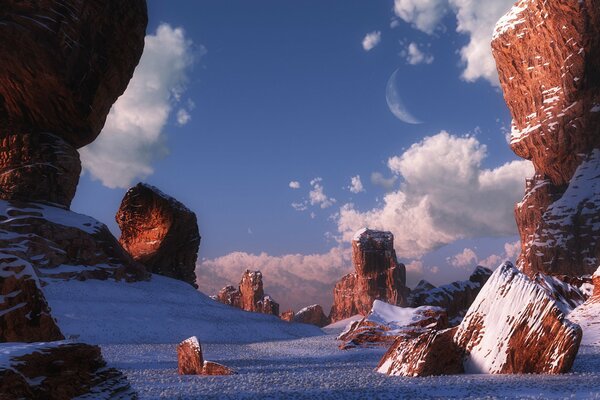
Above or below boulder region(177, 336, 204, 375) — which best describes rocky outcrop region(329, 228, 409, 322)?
above

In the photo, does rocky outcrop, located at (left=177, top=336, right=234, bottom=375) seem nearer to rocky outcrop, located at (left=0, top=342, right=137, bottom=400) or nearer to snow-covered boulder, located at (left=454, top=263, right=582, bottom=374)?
rocky outcrop, located at (left=0, top=342, right=137, bottom=400)

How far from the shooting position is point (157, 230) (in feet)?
126

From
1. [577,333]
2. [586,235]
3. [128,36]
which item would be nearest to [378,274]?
[586,235]

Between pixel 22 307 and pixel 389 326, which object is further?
pixel 389 326

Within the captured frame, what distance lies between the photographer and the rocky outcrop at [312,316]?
86.8 meters

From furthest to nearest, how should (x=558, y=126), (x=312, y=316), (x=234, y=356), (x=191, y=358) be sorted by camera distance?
(x=312, y=316), (x=558, y=126), (x=234, y=356), (x=191, y=358)

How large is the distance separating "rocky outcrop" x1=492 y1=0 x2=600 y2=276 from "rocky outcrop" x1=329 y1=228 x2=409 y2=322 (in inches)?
1543

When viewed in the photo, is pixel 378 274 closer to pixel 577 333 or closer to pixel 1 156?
pixel 1 156

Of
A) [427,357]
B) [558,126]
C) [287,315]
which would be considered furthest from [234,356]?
[287,315]

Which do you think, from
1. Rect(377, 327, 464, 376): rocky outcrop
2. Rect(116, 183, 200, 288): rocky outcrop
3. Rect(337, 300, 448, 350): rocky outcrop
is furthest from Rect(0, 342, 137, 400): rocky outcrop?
Rect(116, 183, 200, 288): rocky outcrop

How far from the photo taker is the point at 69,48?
27.5 metres

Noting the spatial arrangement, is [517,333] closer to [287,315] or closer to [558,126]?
[558,126]

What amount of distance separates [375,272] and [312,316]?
15689 mm

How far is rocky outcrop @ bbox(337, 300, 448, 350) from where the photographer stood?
18172mm
